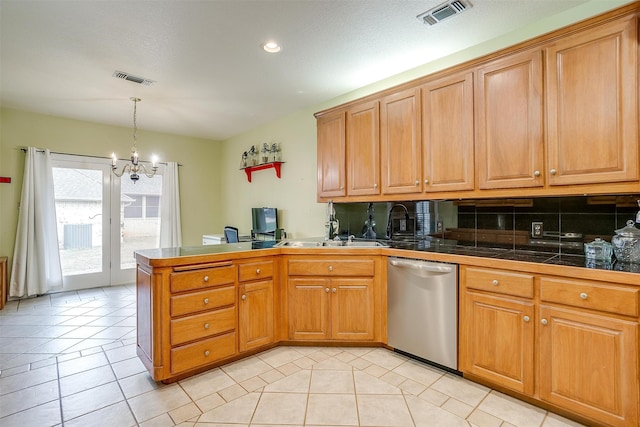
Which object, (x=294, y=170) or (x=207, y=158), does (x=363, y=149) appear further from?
(x=207, y=158)

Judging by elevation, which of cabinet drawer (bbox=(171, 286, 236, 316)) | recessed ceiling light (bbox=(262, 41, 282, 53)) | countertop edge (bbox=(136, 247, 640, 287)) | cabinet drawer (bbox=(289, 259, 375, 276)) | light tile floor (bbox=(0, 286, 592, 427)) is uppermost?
recessed ceiling light (bbox=(262, 41, 282, 53))

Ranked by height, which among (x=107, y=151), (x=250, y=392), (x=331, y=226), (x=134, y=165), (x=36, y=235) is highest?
(x=107, y=151)

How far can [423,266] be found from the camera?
8.06 ft

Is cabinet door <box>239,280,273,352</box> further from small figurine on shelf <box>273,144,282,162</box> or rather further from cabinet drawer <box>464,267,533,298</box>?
small figurine on shelf <box>273,144,282,162</box>

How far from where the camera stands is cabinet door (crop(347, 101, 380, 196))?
308cm

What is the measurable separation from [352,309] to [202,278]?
1.27m

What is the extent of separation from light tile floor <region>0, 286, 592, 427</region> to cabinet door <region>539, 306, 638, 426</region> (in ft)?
0.63

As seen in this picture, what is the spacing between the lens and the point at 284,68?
3.15 metres

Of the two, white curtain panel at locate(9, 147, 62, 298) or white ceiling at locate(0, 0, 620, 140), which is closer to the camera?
white ceiling at locate(0, 0, 620, 140)

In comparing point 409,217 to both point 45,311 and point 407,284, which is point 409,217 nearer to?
point 407,284

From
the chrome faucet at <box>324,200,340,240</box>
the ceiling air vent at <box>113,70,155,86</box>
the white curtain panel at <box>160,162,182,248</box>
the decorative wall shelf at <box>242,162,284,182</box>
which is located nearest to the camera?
the ceiling air vent at <box>113,70,155,86</box>

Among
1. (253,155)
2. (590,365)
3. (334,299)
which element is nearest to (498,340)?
(590,365)

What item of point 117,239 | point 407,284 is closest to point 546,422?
point 407,284

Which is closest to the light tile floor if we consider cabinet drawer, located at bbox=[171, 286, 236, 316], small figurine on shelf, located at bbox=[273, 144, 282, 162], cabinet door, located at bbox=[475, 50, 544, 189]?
cabinet drawer, located at bbox=[171, 286, 236, 316]
